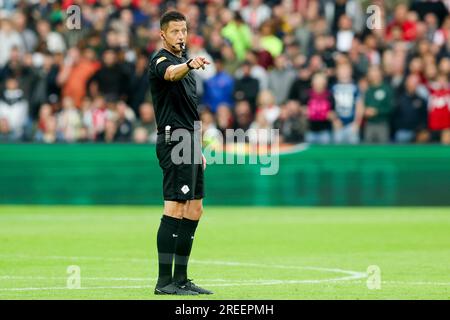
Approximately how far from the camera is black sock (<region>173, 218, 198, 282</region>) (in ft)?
35.4

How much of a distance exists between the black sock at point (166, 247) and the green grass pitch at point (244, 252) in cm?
29

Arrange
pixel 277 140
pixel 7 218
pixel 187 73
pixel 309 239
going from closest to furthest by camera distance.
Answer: pixel 187 73, pixel 309 239, pixel 7 218, pixel 277 140

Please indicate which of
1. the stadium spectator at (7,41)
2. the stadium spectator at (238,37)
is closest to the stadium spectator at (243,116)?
the stadium spectator at (238,37)

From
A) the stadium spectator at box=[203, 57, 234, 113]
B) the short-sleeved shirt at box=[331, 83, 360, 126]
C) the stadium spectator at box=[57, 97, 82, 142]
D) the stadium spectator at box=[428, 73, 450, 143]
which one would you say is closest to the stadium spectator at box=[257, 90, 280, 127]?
the stadium spectator at box=[203, 57, 234, 113]

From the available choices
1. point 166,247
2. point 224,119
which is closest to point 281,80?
point 224,119

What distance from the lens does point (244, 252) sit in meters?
15.1

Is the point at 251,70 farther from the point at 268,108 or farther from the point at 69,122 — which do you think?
the point at 69,122

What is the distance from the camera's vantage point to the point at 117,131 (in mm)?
23641

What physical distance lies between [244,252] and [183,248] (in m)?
4.36

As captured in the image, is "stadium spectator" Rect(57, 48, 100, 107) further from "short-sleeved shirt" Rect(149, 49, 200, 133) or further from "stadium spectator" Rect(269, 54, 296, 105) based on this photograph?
"short-sleeved shirt" Rect(149, 49, 200, 133)

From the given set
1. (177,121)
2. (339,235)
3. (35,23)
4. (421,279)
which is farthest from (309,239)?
(35,23)

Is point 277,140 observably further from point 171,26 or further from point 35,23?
point 171,26

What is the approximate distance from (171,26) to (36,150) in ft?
41.5

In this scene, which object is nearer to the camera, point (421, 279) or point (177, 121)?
point (177, 121)
